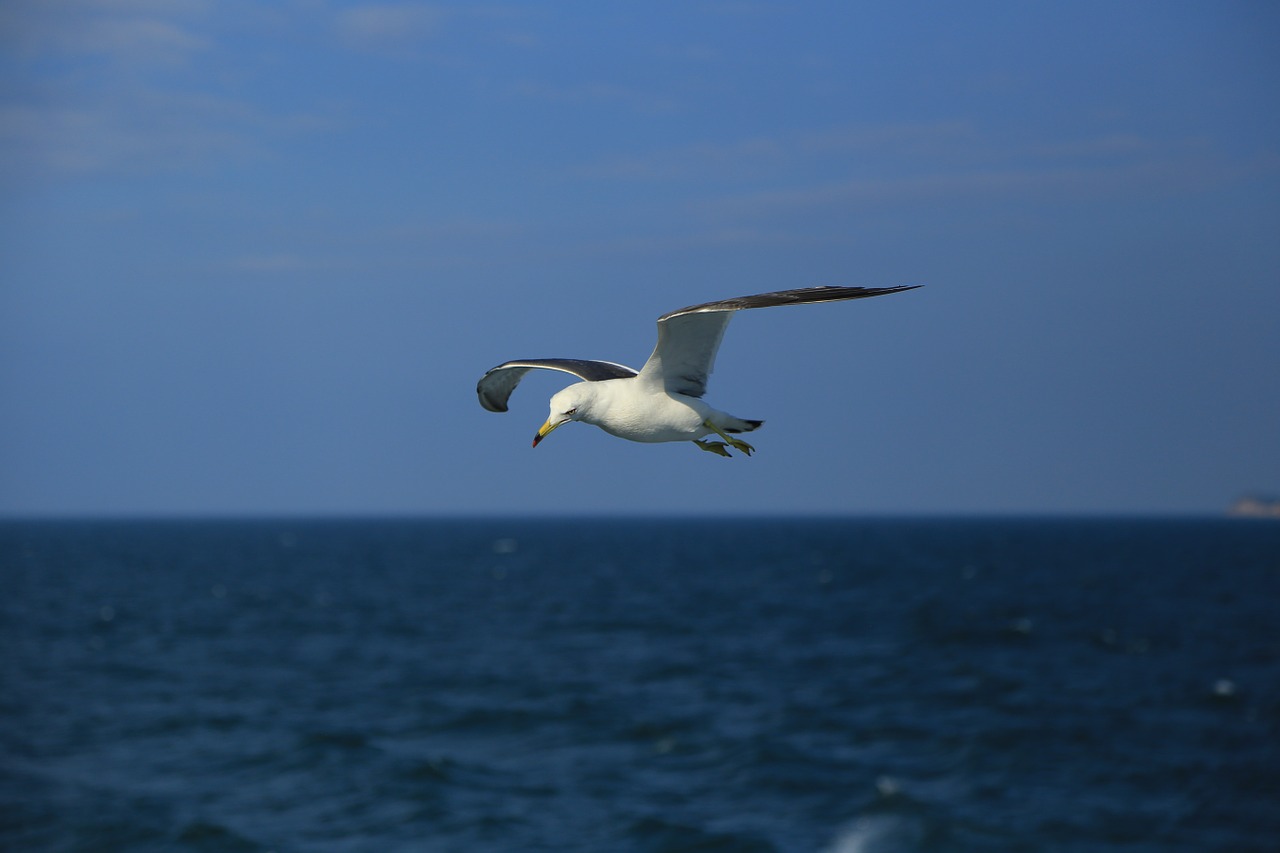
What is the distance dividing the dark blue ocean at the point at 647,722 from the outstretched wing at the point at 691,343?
31943 mm

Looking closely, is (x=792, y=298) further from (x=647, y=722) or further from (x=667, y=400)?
(x=647, y=722)

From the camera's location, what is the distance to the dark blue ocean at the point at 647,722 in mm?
40875

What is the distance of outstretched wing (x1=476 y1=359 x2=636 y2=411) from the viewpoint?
982 centimetres

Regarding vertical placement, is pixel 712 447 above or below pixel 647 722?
above

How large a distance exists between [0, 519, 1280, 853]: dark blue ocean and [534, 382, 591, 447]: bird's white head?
3187cm

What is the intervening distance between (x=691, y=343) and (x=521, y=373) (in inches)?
89.6

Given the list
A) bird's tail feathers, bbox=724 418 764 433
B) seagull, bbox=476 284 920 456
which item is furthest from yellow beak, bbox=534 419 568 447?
bird's tail feathers, bbox=724 418 764 433

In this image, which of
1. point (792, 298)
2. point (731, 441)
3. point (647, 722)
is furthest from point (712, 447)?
point (647, 722)

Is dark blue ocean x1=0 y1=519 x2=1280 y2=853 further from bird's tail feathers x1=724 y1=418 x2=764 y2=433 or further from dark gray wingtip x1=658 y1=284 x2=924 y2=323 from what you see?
dark gray wingtip x1=658 y1=284 x2=924 y2=323

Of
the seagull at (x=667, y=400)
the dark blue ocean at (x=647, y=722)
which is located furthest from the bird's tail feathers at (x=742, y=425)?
the dark blue ocean at (x=647, y=722)

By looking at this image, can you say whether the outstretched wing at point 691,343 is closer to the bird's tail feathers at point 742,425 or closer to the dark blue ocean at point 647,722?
the bird's tail feathers at point 742,425

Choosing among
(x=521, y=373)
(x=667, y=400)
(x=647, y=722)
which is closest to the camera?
(x=667, y=400)

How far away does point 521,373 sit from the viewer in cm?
1055

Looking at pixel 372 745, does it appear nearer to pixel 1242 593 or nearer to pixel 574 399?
pixel 574 399
